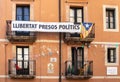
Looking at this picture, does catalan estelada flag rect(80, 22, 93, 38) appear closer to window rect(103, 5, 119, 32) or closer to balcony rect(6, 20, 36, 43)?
window rect(103, 5, 119, 32)

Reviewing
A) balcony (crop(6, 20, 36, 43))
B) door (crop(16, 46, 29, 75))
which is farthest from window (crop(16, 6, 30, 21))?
door (crop(16, 46, 29, 75))

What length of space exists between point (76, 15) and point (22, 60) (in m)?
4.73

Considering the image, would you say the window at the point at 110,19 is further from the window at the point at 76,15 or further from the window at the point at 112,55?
the window at the point at 76,15

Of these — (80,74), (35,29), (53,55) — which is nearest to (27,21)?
(35,29)

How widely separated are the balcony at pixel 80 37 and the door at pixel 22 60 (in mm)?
2662

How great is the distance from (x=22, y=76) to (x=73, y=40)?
401 centimetres

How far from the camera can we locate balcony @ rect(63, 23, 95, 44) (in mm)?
32219

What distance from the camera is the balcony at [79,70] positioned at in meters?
32.2

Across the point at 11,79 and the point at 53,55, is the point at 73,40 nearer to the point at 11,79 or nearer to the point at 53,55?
the point at 53,55

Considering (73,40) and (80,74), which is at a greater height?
(73,40)

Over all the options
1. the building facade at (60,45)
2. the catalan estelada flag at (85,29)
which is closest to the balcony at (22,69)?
the building facade at (60,45)

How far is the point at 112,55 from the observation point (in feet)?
110

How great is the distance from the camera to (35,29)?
31.9 m

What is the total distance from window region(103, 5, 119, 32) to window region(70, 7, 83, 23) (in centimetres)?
164
